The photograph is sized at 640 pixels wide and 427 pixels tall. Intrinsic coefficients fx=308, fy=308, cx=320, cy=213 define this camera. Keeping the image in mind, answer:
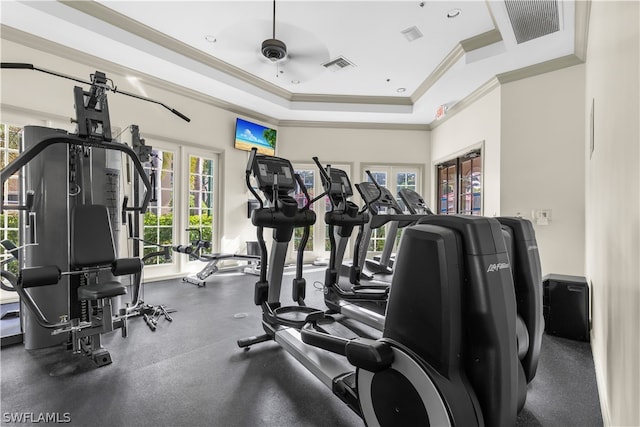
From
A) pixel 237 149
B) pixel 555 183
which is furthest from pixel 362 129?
pixel 555 183

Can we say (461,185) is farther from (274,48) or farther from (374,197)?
(274,48)

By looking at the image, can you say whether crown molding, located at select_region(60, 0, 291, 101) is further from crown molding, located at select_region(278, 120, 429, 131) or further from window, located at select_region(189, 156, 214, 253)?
window, located at select_region(189, 156, 214, 253)

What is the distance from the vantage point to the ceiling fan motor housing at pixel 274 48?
2.95 m

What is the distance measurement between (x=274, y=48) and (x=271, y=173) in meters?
1.24

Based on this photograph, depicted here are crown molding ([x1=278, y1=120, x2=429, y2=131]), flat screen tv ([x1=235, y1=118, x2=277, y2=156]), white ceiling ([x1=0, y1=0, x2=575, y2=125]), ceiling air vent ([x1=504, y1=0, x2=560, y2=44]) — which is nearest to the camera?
ceiling air vent ([x1=504, y1=0, x2=560, y2=44])

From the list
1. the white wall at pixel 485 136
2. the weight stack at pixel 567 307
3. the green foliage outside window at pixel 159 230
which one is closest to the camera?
the weight stack at pixel 567 307

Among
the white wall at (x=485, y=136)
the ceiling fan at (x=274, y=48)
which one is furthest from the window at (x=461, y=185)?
the ceiling fan at (x=274, y=48)

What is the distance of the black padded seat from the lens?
2281 mm

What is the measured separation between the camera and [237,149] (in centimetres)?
625

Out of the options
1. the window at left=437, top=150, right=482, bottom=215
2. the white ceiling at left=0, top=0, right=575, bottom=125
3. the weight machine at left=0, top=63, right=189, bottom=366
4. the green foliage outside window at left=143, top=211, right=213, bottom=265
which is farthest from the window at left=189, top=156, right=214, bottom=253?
the window at left=437, top=150, right=482, bottom=215

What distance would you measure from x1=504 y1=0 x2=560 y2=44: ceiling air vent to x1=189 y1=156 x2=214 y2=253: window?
5114 millimetres

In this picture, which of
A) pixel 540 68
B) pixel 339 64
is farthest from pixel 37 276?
pixel 540 68

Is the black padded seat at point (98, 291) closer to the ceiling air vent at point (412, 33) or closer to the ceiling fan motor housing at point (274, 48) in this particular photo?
the ceiling fan motor housing at point (274, 48)

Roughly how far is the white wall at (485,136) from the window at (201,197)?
189 inches
